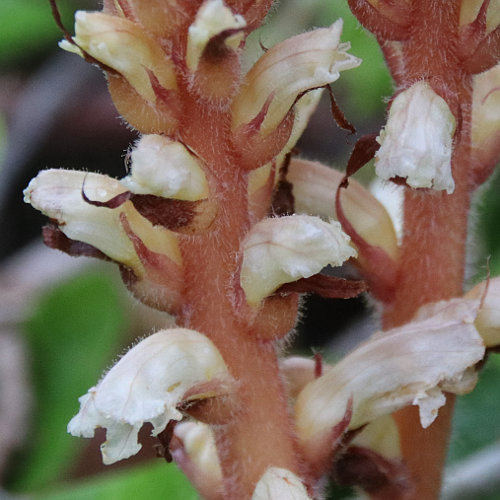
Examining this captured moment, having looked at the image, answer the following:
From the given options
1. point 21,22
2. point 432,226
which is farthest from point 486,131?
point 21,22

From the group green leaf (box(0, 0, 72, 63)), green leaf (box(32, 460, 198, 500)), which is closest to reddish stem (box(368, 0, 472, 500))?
green leaf (box(32, 460, 198, 500))

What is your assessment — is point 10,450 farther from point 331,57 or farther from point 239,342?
point 331,57

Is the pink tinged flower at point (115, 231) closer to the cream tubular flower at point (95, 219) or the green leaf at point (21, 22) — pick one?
the cream tubular flower at point (95, 219)

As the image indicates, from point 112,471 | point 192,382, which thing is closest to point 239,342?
point 192,382

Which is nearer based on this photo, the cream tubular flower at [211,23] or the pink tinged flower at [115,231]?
the cream tubular flower at [211,23]

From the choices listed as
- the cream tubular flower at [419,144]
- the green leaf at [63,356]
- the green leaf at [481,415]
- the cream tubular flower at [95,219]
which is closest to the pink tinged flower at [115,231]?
the cream tubular flower at [95,219]

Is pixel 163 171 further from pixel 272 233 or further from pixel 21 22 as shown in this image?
pixel 21 22
